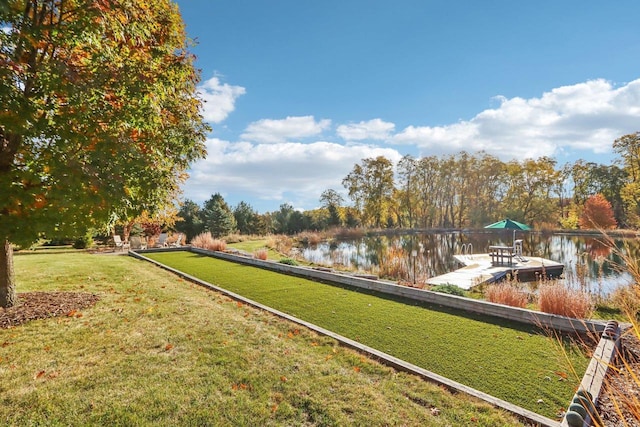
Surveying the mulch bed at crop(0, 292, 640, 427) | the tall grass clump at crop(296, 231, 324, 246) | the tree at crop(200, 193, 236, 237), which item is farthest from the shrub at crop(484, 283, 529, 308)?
the tree at crop(200, 193, 236, 237)

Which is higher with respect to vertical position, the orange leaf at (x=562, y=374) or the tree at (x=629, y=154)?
the tree at (x=629, y=154)

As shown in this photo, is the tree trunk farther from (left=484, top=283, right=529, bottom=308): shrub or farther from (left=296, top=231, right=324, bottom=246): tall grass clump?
(left=296, top=231, right=324, bottom=246): tall grass clump

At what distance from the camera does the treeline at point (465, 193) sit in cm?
3778

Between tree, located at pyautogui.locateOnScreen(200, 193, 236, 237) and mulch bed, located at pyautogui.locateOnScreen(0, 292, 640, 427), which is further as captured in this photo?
tree, located at pyautogui.locateOnScreen(200, 193, 236, 237)

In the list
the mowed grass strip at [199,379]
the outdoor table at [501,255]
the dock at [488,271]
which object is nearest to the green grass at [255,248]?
the dock at [488,271]

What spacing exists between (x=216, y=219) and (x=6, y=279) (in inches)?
985

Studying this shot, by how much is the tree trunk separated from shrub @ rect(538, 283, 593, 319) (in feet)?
29.5

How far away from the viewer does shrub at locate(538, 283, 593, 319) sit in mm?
5242

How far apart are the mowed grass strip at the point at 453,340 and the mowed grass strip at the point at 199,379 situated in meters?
0.55

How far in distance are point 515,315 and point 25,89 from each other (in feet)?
25.9

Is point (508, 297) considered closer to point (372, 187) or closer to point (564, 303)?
point (564, 303)

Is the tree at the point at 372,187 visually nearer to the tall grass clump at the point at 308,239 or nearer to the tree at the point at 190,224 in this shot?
the tall grass clump at the point at 308,239

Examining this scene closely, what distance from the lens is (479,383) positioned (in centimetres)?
338

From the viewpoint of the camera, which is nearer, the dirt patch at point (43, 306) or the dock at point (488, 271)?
the dirt patch at point (43, 306)
